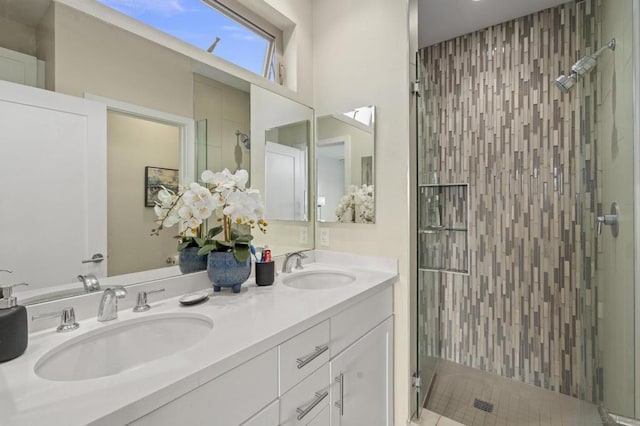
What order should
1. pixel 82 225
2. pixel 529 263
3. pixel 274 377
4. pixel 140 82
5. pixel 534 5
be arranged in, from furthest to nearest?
1. pixel 529 263
2. pixel 534 5
3. pixel 140 82
4. pixel 82 225
5. pixel 274 377

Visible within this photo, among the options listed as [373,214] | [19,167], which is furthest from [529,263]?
[19,167]

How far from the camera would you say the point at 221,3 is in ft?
5.22

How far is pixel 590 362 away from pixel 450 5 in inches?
88.5

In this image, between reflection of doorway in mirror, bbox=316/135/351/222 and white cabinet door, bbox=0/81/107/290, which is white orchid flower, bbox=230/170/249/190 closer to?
white cabinet door, bbox=0/81/107/290

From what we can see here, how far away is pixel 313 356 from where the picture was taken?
1012 mm

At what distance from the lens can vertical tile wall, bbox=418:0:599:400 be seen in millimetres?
1940

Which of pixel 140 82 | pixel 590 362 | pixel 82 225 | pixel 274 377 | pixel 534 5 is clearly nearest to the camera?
pixel 274 377

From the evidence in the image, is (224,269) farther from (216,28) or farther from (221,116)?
(216,28)

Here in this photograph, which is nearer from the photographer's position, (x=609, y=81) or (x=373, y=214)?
(x=609, y=81)

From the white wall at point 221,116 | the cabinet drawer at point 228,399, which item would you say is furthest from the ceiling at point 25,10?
the cabinet drawer at point 228,399

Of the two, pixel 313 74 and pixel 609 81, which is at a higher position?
pixel 313 74

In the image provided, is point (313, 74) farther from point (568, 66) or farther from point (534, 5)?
point (568, 66)

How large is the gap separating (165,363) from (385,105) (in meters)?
1.56

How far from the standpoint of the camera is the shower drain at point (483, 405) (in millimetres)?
1830
